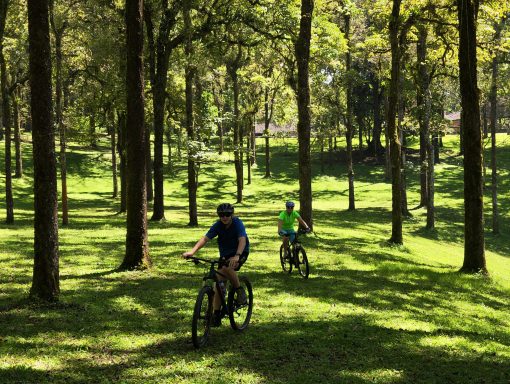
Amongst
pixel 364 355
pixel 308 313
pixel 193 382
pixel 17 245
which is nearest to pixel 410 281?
pixel 308 313

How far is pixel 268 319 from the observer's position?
37.2 feet

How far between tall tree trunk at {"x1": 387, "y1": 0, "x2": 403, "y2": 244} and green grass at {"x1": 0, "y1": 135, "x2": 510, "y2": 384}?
1.66 meters

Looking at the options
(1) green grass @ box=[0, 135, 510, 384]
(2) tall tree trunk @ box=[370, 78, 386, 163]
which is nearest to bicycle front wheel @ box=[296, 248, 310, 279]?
(1) green grass @ box=[0, 135, 510, 384]

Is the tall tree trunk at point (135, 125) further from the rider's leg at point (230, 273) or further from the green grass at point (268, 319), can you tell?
the rider's leg at point (230, 273)

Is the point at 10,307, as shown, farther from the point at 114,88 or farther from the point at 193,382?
the point at 114,88

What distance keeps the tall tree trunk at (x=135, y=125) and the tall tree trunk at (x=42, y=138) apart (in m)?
3.76

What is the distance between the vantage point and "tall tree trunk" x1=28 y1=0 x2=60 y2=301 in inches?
429

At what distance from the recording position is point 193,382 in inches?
301

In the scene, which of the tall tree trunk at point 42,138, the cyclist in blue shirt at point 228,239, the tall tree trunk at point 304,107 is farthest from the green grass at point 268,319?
the tall tree trunk at point 304,107

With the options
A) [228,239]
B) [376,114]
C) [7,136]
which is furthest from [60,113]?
[376,114]

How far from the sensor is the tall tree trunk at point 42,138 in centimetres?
1091

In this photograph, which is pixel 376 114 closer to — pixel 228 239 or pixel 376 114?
pixel 376 114

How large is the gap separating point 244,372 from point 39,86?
7.21 meters

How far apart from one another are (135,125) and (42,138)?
13.5 feet
